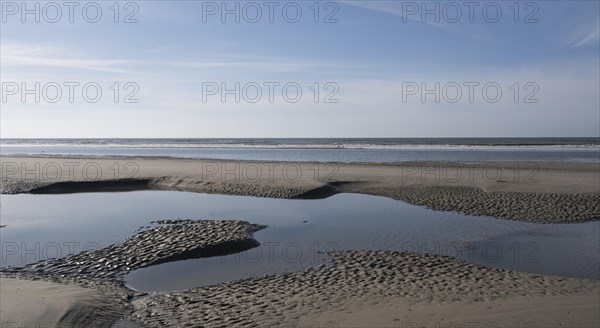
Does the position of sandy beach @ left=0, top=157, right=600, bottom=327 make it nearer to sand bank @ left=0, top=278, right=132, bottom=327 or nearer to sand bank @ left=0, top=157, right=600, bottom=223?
sand bank @ left=0, top=278, right=132, bottom=327

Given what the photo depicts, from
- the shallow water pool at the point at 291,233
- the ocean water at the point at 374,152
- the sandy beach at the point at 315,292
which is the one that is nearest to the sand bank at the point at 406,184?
the shallow water pool at the point at 291,233

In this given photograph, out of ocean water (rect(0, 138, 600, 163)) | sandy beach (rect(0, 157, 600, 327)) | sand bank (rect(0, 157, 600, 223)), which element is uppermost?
ocean water (rect(0, 138, 600, 163))

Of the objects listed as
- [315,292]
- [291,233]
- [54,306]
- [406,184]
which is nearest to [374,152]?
[406,184]

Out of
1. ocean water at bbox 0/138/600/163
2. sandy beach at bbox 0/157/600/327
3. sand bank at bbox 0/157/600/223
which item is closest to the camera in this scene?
sandy beach at bbox 0/157/600/327

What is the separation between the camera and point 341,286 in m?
9.07

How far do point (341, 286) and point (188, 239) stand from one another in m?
5.36

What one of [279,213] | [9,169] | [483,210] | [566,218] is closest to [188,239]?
[279,213]

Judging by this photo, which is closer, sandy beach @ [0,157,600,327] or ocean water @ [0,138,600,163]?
sandy beach @ [0,157,600,327]

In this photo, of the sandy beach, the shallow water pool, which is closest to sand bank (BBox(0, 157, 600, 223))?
the shallow water pool

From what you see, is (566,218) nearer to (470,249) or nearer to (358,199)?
(470,249)

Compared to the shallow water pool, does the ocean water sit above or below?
above

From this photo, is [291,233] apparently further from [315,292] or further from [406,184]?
[406,184]

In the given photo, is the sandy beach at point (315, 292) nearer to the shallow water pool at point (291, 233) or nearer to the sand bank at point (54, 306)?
the sand bank at point (54, 306)

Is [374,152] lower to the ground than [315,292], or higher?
higher
